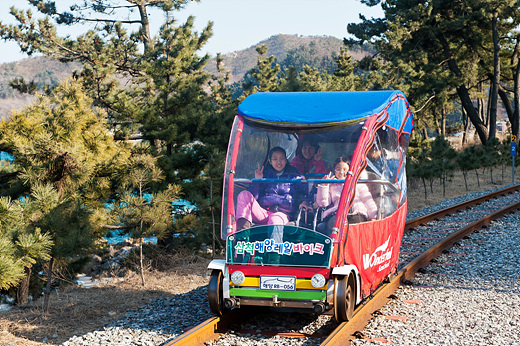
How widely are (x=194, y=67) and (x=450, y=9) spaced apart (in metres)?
22.8

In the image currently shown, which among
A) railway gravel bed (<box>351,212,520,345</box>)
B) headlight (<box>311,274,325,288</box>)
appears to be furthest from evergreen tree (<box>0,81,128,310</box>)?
railway gravel bed (<box>351,212,520,345</box>)

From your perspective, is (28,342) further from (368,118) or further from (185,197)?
(185,197)

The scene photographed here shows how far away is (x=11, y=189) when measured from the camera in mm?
13766

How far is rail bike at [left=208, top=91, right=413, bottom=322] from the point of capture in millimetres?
6145

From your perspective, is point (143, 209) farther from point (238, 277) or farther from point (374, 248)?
point (374, 248)

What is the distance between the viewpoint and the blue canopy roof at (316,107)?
6.73m

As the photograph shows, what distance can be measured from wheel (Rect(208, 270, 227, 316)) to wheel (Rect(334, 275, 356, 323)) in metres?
1.38

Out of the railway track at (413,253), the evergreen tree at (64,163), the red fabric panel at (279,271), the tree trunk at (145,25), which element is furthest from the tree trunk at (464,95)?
the red fabric panel at (279,271)

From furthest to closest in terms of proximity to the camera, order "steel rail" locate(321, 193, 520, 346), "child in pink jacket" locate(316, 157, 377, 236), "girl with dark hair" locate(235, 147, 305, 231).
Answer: "girl with dark hair" locate(235, 147, 305, 231), "child in pink jacket" locate(316, 157, 377, 236), "steel rail" locate(321, 193, 520, 346)

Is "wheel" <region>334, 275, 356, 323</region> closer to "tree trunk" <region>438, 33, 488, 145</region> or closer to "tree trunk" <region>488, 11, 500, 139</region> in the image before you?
"tree trunk" <region>488, 11, 500, 139</region>

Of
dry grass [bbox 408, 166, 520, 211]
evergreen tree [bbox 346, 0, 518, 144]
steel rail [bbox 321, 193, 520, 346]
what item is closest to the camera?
steel rail [bbox 321, 193, 520, 346]

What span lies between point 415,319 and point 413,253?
14.4 feet

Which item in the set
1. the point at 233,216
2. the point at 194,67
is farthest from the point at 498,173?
the point at 233,216

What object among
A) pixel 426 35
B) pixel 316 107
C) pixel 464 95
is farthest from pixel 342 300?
pixel 464 95
